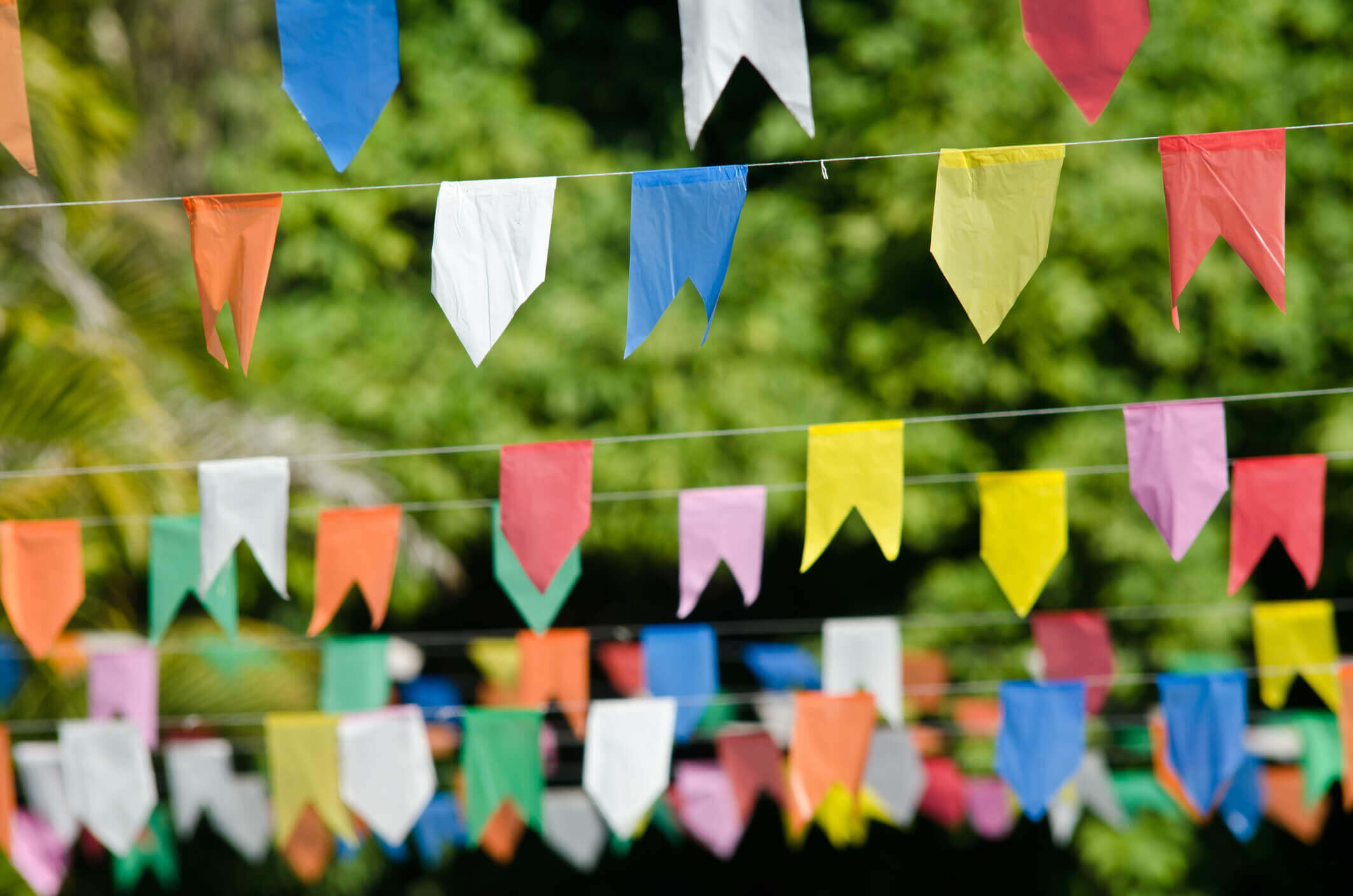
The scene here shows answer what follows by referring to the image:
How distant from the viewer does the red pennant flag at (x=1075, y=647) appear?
3.51 meters

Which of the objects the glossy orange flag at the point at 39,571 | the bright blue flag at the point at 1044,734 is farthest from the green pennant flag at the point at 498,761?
the bright blue flag at the point at 1044,734

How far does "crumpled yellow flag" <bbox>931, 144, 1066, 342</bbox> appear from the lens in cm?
217

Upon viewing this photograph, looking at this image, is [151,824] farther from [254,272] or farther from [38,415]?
[254,272]

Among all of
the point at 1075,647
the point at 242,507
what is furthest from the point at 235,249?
the point at 1075,647

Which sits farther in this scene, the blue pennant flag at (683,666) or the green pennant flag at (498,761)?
the blue pennant flag at (683,666)

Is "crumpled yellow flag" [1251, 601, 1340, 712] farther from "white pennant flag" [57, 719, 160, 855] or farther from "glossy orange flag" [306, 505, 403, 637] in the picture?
"white pennant flag" [57, 719, 160, 855]

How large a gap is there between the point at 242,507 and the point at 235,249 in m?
0.77

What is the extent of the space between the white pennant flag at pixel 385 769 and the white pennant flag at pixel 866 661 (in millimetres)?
1161

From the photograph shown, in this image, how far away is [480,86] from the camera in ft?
16.1

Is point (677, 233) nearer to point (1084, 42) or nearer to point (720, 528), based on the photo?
point (1084, 42)

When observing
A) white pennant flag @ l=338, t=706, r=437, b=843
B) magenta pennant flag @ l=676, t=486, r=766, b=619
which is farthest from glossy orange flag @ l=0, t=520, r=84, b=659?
magenta pennant flag @ l=676, t=486, r=766, b=619

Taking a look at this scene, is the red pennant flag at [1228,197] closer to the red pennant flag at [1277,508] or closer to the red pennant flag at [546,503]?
the red pennant flag at [1277,508]

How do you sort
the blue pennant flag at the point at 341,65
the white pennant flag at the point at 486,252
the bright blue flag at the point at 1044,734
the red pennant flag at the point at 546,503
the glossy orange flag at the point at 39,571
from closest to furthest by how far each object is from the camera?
1. the blue pennant flag at the point at 341,65
2. the white pennant flag at the point at 486,252
3. the red pennant flag at the point at 546,503
4. the glossy orange flag at the point at 39,571
5. the bright blue flag at the point at 1044,734

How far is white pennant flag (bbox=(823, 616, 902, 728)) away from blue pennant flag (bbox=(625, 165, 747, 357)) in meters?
1.44
